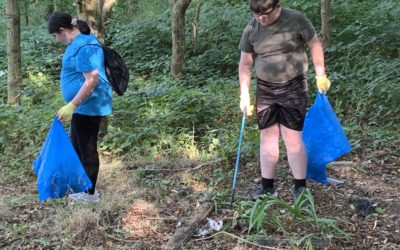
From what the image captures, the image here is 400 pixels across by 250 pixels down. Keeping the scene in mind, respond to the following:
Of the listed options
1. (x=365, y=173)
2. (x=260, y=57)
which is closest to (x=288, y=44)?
(x=260, y=57)

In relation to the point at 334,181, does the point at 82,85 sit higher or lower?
higher

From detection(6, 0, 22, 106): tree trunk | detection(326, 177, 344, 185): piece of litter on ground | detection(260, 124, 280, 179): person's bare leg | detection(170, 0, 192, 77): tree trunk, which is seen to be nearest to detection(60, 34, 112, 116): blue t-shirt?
detection(260, 124, 280, 179): person's bare leg

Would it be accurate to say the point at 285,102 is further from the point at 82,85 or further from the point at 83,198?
the point at 83,198

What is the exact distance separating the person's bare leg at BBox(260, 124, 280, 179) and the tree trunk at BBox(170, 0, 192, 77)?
557 cm

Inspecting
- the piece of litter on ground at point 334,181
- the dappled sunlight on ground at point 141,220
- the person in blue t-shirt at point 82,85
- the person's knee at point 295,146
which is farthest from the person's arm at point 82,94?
the piece of litter on ground at point 334,181

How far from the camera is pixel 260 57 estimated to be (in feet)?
12.0

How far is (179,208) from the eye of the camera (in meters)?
3.86

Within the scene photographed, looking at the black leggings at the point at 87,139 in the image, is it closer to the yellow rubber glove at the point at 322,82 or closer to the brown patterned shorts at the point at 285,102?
the brown patterned shorts at the point at 285,102

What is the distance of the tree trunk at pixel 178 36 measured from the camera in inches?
350

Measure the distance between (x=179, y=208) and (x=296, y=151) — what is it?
1066mm

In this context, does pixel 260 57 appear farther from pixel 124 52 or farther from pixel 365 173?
pixel 124 52

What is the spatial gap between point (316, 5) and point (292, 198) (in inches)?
258

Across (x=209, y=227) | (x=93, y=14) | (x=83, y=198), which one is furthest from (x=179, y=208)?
(x=93, y=14)

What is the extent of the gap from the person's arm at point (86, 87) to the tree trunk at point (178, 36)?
17.9 ft
